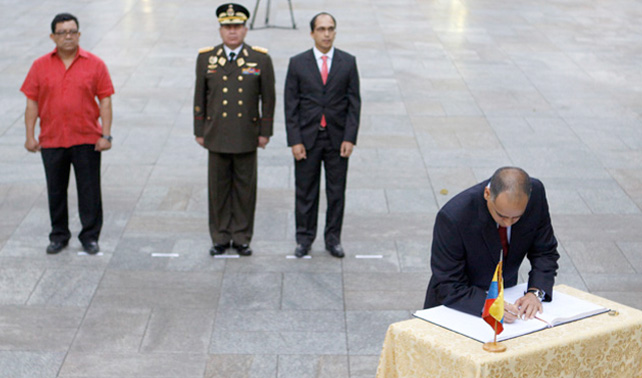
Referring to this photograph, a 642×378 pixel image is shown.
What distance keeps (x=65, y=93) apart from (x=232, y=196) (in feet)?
5.32

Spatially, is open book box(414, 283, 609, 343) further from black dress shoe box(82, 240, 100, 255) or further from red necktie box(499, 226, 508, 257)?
black dress shoe box(82, 240, 100, 255)

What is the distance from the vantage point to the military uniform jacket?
705 centimetres

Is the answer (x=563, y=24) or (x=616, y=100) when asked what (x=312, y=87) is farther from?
(x=563, y=24)

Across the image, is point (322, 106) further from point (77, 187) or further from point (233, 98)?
point (77, 187)

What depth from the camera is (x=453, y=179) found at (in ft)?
30.7

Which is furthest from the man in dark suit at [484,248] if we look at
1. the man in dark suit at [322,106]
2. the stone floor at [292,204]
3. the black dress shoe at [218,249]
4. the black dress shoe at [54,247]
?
the black dress shoe at [54,247]

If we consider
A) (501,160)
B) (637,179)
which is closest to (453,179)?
(501,160)

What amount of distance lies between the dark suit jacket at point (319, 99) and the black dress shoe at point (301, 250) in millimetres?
892

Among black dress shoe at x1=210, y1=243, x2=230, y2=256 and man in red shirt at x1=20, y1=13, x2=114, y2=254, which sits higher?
man in red shirt at x1=20, y1=13, x2=114, y2=254

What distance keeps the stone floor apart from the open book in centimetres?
167

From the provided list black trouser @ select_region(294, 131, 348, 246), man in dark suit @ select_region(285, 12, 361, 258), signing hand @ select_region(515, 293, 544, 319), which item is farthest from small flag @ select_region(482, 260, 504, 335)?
black trouser @ select_region(294, 131, 348, 246)

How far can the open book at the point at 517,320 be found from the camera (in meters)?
3.92

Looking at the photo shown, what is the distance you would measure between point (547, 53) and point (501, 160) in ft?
21.3

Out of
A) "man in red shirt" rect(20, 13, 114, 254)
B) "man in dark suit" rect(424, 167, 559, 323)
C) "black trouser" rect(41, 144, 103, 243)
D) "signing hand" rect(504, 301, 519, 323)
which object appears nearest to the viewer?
"signing hand" rect(504, 301, 519, 323)
